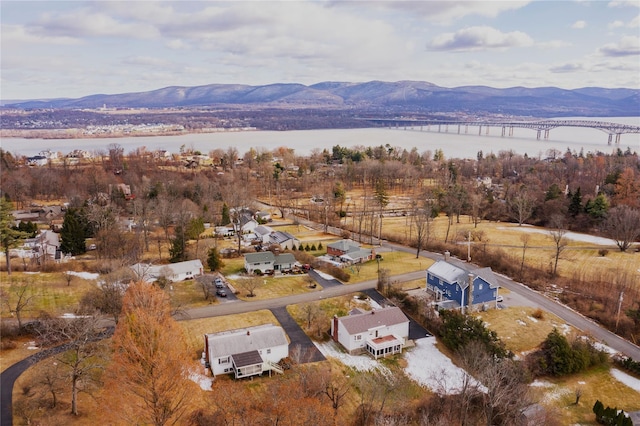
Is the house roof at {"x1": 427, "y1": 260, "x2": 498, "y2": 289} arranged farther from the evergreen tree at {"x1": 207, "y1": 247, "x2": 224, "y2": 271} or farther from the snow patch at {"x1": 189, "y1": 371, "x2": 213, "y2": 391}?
the evergreen tree at {"x1": 207, "y1": 247, "x2": 224, "y2": 271}

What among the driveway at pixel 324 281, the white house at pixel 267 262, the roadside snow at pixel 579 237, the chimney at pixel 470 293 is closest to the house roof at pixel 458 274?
the chimney at pixel 470 293

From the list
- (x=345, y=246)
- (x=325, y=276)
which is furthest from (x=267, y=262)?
(x=345, y=246)

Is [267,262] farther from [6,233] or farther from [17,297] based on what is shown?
[6,233]

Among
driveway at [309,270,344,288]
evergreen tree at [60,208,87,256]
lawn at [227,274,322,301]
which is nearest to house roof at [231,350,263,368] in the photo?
lawn at [227,274,322,301]

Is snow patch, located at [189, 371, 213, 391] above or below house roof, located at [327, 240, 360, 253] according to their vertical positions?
below

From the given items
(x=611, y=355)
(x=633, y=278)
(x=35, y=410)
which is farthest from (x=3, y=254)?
(x=633, y=278)

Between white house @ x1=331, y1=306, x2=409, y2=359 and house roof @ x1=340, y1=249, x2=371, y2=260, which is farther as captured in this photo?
house roof @ x1=340, y1=249, x2=371, y2=260

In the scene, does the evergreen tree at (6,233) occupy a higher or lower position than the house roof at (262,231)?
higher

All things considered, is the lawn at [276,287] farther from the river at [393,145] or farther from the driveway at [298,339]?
the river at [393,145]
